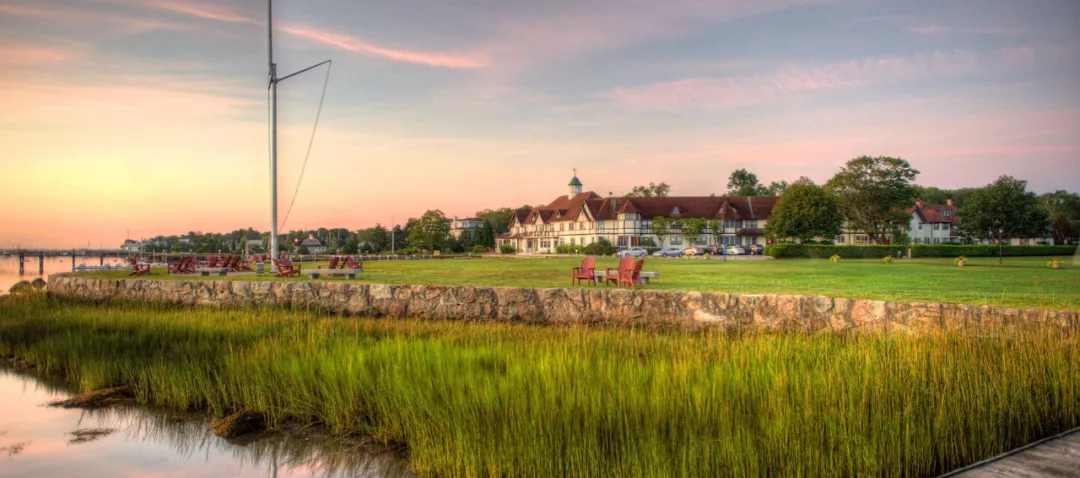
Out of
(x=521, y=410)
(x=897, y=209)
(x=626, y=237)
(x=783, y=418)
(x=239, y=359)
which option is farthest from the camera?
(x=626, y=237)

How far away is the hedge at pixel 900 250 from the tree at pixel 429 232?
37.8 meters

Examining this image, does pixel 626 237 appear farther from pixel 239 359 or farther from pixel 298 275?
pixel 239 359

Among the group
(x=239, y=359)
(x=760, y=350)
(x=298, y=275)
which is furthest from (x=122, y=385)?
(x=298, y=275)

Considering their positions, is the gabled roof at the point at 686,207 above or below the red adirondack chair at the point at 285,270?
above

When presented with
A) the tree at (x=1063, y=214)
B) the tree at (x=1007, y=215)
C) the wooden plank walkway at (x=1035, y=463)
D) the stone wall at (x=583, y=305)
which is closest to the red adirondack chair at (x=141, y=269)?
the stone wall at (x=583, y=305)

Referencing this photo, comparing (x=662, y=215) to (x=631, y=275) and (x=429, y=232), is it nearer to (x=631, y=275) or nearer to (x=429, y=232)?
(x=429, y=232)

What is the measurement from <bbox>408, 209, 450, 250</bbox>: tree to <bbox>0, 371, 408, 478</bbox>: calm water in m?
64.6

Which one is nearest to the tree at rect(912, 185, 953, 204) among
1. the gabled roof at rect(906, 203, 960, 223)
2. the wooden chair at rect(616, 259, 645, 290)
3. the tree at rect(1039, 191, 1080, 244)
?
the tree at rect(1039, 191, 1080, 244)

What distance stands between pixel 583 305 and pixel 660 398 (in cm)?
849

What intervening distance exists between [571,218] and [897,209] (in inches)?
1683

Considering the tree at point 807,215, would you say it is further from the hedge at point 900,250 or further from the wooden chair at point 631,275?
the wooden chair at point 631,275

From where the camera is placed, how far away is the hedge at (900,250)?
46562 mm

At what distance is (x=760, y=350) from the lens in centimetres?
855

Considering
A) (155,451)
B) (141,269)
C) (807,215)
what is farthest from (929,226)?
(155,451)
